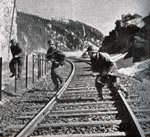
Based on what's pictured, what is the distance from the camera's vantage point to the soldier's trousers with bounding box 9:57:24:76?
2553 millimetres

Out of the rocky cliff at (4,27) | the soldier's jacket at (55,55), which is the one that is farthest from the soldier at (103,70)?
the rocky cliff at (4,27)

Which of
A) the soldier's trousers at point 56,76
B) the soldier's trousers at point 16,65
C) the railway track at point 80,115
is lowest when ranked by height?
the railway track at point 80,115

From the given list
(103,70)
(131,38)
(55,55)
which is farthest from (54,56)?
(131,38)

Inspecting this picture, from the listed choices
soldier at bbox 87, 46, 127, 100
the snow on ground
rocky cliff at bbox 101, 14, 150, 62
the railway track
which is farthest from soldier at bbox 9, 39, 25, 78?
the snow on ground

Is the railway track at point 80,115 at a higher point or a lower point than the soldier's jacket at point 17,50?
lower

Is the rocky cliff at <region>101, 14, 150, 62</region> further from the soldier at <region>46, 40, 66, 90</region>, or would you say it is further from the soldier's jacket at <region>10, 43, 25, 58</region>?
the soldier's jacket at <region>10, 43, 25, 58</region>

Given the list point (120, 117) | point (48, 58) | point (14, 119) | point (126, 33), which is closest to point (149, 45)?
point (126, 33)

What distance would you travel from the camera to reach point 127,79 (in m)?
2.73

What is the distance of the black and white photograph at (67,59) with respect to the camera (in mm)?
Answer: 2502

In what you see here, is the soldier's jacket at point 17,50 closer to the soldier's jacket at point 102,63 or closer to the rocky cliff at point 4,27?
the rocky cliff at point 4,27

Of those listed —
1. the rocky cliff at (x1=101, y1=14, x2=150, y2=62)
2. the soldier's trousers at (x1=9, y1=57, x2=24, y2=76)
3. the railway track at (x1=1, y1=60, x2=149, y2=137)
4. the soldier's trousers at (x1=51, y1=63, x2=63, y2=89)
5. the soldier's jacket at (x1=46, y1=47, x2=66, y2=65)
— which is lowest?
the railway track at (x1=1, y1=60, x2=149, y2=137)

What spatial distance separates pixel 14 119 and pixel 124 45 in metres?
1.09

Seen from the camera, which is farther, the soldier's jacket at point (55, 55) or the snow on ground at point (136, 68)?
the snow on ground at point (136, 68)

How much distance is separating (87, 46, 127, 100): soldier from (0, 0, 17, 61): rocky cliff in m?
0.65
